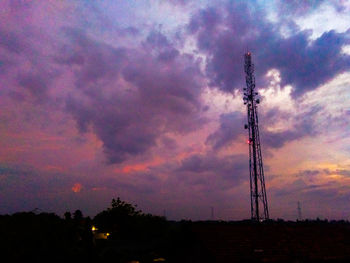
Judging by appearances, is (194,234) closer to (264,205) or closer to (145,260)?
(264,205)

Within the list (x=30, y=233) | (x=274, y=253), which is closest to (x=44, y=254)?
(x=30, y=233)

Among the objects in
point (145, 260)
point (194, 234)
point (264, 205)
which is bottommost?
point (145, 260)

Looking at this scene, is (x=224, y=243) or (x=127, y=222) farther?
(x=127, y=222)

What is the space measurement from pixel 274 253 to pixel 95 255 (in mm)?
18516

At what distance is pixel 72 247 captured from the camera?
29844mm

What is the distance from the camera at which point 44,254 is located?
24.3 m

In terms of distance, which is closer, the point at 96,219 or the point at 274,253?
the point at 274,253

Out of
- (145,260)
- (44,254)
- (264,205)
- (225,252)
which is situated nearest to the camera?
(225,252)

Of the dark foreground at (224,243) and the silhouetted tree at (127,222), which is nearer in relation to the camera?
the dark foreground at (224,243)

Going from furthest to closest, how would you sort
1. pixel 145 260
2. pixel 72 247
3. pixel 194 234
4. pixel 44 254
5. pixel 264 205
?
pixel 145 260, pixel 264 205, pixel 72 247, pixel 44 254, pixel 194 234

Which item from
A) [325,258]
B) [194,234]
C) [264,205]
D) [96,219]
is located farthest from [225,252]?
[96,219]

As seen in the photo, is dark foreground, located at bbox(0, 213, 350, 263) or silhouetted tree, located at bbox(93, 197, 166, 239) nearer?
dark foreground, located at bbox(0, 213, 350, 263)

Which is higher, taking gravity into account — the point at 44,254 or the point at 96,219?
the point at 96,219

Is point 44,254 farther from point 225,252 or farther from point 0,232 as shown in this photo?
point 225,252
